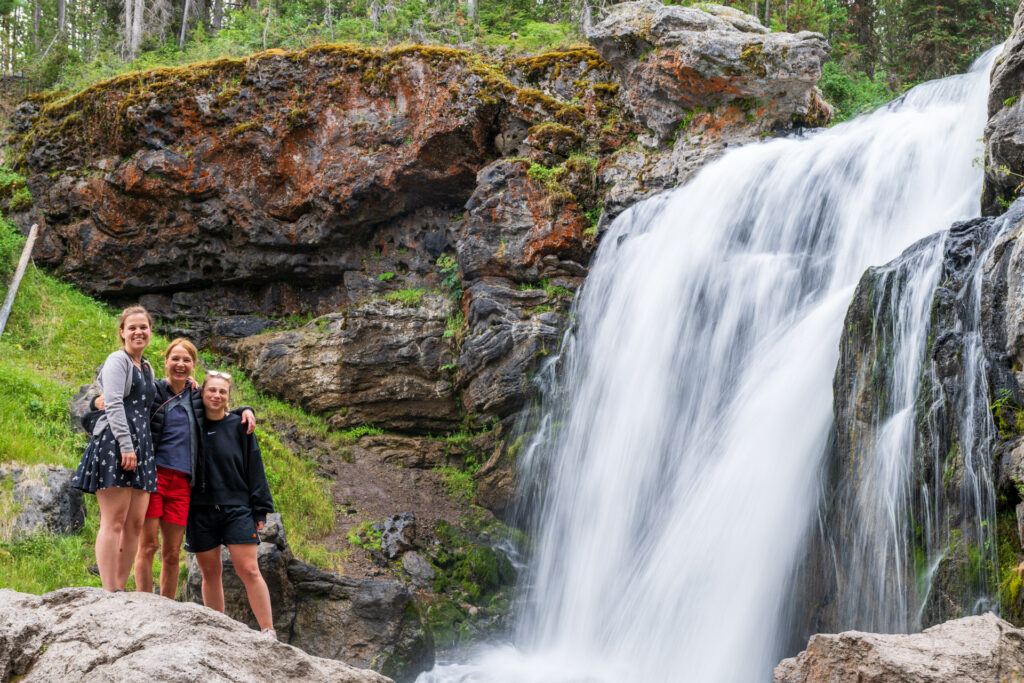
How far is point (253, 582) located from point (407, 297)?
29.2ft

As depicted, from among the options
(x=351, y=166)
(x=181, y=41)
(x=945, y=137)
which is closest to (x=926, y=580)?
(x=945, y=137)

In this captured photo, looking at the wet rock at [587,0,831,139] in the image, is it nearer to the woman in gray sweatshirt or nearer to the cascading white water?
the cascading white water

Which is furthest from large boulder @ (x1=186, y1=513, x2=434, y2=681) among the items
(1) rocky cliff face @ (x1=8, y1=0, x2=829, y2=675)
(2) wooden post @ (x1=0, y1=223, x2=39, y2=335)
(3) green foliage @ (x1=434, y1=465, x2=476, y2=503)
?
(2) wooden post @ (x1=0, y1=223, x2=39, y2=335)

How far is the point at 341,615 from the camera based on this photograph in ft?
24.0

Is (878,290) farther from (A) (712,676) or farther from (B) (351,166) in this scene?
(B) (351,166)

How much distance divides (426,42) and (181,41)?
10756 mm

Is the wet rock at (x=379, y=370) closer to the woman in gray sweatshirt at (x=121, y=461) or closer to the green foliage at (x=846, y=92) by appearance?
the woman in gray sweatshirt at (x=121, y=461)

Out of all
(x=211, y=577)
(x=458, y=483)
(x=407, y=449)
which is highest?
(x=211, y=577)

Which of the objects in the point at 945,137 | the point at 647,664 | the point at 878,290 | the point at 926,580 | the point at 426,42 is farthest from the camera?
the point at 426,42

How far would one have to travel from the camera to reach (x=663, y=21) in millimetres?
12320

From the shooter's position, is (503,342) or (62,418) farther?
(503,342)

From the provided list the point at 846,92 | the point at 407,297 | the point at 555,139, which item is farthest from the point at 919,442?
the point at 846,92

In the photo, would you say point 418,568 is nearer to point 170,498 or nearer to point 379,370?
point 379,370

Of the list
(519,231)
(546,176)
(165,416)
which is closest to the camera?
(165,416)
